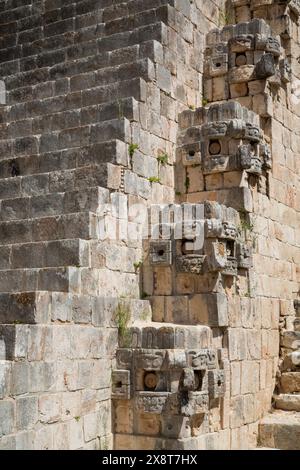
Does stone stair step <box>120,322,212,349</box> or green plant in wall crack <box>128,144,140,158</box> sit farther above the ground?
green plant in wall crack <box>128,144,140,158</box>

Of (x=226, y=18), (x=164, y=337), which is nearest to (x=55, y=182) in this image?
(x=164, y=337)

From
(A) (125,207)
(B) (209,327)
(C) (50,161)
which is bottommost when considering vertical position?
(B) (209,327)

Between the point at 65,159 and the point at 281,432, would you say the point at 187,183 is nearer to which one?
the point at 65,159

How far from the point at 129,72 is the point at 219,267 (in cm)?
394

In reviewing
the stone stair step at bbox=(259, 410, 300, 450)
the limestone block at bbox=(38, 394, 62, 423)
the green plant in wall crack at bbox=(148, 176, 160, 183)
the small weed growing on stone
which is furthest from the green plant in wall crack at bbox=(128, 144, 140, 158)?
the stone stair step at bbox=(259, 410, 300, 450)

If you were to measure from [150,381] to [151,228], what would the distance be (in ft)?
7.83

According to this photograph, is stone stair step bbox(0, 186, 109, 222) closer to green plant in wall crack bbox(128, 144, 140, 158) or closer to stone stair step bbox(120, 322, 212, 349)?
green plant in wall crack bbox(128, 144, 140, 158)

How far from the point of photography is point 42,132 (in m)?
12.3

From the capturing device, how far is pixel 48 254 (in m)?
10.2

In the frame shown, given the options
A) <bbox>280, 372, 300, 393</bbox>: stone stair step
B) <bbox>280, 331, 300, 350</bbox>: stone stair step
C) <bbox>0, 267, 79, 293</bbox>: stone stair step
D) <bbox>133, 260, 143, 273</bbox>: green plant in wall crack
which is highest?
<bbox>133, 260, 143, 273</bbox>: green plant in wall crack

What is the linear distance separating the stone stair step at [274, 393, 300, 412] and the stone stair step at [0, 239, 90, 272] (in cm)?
424

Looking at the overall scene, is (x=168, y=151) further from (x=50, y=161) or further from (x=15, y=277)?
(x=15, y=277)

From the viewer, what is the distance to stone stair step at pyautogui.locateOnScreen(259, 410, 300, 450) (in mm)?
11102
